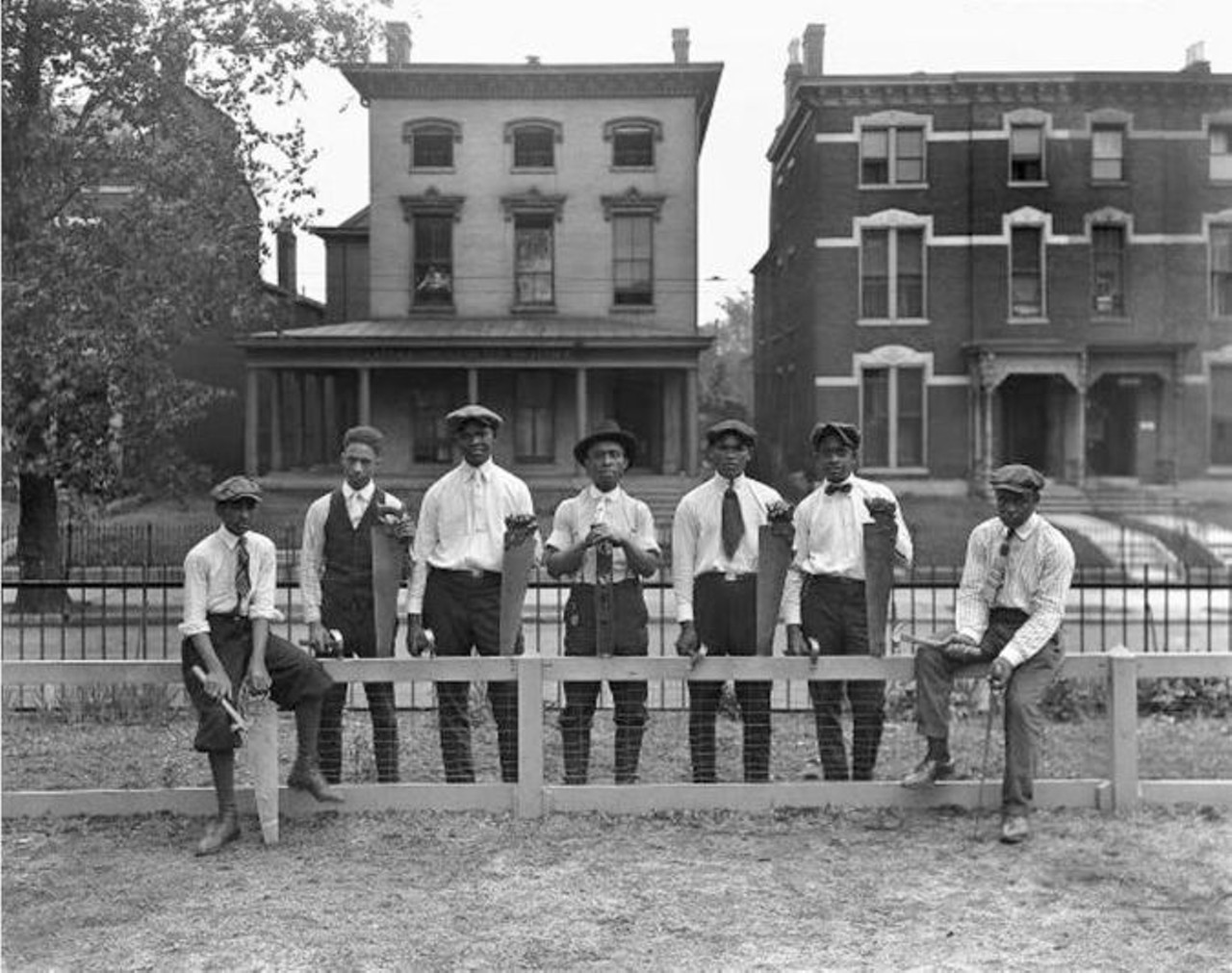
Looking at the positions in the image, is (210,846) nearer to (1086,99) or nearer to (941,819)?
(941,819)

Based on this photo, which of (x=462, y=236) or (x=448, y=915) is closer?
(x=448, y=915)

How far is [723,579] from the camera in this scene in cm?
700

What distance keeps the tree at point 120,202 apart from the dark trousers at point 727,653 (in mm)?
9219

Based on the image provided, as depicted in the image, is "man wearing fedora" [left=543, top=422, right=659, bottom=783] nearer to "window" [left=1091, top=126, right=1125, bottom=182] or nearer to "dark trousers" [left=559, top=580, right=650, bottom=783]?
"dark trousers" [left=559, top=580, right=650, bottom=783]

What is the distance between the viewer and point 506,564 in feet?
22.5

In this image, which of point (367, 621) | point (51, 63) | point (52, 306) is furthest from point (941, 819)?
point (51, 63)

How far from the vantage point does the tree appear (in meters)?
14.3

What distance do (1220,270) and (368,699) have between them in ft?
74.7

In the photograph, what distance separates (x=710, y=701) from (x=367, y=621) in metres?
1.84

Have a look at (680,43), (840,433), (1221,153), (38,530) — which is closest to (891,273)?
(1221,153)

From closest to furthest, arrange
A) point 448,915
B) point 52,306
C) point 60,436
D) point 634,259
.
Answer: point 448,915
point 52,306
point 60,436
point 634,259

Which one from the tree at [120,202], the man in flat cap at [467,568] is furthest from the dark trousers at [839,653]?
the tree at [120,202]

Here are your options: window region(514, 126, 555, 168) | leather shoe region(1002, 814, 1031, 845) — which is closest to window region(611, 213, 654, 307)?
window region(514, 126, 555, 168)

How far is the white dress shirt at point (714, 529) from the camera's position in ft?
22.8
